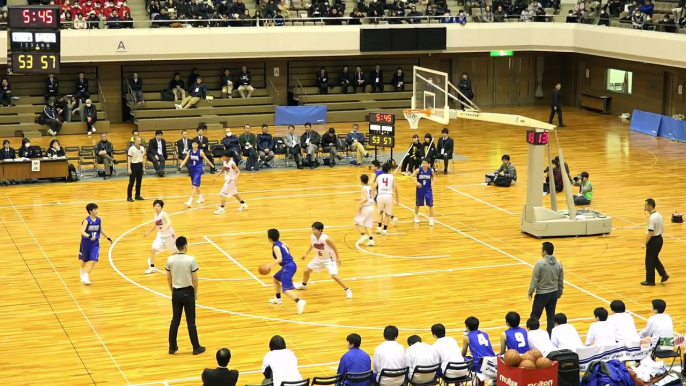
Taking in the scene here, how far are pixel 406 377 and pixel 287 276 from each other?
5.36 meters

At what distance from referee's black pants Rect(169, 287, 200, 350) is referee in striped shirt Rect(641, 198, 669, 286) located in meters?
9.19

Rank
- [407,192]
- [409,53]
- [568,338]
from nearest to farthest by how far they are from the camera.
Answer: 1. [568,338]
2. [407,192]
3. [409,53]

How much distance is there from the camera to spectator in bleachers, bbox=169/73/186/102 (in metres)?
42.1

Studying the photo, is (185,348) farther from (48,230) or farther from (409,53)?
(409,53)

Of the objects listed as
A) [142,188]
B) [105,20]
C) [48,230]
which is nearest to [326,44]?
[105,20]

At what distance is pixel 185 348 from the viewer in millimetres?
17344

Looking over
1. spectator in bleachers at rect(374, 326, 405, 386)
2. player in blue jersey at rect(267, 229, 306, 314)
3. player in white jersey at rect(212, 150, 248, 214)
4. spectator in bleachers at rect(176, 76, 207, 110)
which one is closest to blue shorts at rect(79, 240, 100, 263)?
player in blue jersey at rect(267, 229, 306, 314)

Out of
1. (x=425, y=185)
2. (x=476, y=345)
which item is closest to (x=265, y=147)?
(x=425, y=185)

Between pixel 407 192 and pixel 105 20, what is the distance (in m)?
16.1

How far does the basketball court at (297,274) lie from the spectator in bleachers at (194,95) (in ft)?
31.9

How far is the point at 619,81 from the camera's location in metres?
44.8

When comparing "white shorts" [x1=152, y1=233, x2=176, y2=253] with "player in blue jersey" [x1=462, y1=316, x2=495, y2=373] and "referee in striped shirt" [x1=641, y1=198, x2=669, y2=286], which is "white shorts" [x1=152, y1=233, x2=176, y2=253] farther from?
"referee in striped shirt" [x1=641, y1=198, x2=669, y2=286]

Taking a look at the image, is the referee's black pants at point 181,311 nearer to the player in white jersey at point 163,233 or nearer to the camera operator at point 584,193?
the player in white jersey at point 163,233

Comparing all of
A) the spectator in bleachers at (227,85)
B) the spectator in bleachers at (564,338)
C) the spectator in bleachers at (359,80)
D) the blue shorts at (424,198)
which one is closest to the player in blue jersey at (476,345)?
the spectator in bleachers at (564,338)
